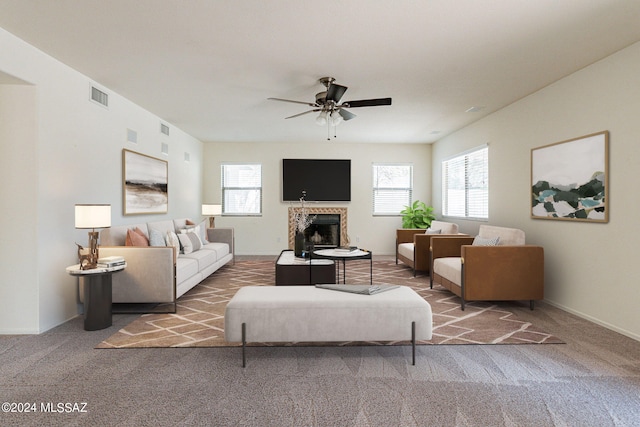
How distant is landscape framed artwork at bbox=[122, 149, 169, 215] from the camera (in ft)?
16.0

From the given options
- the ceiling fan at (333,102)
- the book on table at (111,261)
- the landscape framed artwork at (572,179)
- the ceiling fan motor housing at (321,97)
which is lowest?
the book on table at (111,261)

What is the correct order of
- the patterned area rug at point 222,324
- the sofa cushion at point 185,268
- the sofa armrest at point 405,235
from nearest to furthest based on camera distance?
1. the patterned area rug at point 222,324
2. the sofa cushion at point 185,268
3. the sofa armrest at point 405,235

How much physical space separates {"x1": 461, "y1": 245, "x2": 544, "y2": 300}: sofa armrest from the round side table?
3.82m

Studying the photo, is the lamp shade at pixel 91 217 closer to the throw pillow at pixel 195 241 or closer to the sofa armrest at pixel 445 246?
the throw pillow at pixel 195 241

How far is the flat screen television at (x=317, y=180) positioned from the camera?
27.1ft

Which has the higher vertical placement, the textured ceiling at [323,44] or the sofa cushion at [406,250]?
the textured ceiling at [323,44]

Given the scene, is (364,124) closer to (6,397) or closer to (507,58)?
(507,58)

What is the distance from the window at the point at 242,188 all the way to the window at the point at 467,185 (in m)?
4.30

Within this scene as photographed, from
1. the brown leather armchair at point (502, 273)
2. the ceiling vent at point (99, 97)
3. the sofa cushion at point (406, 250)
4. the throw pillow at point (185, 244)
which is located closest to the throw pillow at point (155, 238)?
the throw pillow at point (185, 244)

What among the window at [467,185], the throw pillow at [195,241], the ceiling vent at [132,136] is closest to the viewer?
the ceiling vent at [132,136]

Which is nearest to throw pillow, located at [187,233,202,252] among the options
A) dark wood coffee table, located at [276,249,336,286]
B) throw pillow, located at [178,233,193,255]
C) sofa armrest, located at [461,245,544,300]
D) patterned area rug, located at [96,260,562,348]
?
throw pillow, located at [178,233,193,255]

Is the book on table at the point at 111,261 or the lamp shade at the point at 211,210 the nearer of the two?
the book on table at the point at 111,261

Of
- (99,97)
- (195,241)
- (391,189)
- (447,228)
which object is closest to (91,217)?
(99,97)

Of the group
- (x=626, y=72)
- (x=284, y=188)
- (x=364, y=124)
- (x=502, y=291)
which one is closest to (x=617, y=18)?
(x=626, y=72)
